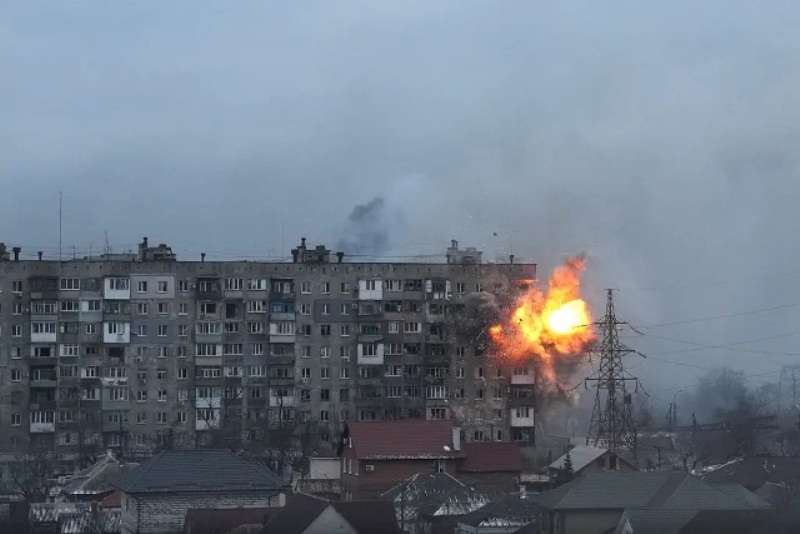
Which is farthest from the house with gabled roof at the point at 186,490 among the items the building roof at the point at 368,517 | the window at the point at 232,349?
the window at the point at 232,349

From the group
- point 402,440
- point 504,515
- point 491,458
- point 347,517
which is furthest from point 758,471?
point 347,517

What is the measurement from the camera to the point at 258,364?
246 ft

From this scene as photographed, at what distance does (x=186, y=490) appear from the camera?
47812mm

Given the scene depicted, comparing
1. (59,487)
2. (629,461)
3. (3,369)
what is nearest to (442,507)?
(629,461)

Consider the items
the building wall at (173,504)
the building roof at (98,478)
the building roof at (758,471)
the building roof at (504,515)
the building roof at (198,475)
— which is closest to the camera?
the building roof at (504,515)

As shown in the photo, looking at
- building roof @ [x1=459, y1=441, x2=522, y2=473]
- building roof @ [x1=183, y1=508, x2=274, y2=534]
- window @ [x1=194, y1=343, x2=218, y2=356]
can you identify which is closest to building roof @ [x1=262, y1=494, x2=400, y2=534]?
building roof @ [x1=183, y1=508, x2=274, y2=534]

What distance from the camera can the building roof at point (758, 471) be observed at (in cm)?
5425

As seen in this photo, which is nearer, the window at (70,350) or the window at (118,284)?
the window at (70,350)

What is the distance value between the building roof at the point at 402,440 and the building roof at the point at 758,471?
390 inches

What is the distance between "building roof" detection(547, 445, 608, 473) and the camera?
56.5 metres

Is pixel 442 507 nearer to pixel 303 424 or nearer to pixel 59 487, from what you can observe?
pixel 59 487

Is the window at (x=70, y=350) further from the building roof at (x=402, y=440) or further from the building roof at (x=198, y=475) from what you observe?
the building roof at (x=198, y=475)

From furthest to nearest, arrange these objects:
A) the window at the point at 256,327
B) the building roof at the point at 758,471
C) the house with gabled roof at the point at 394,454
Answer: the window at the point at 256,327, the house with gabled roof at the point at 394,454, the building roof at the point at 758,471

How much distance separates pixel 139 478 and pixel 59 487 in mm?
15331
